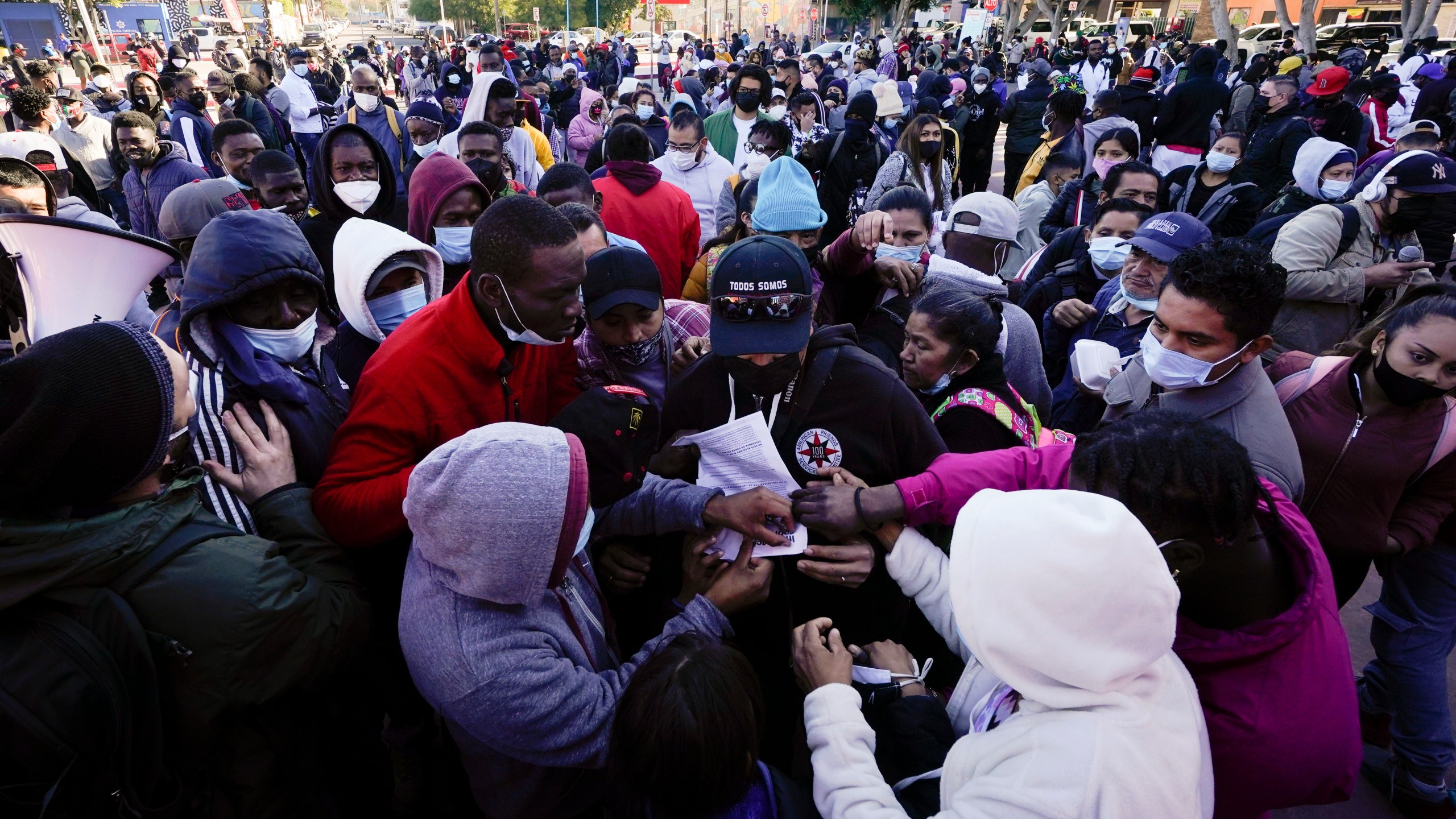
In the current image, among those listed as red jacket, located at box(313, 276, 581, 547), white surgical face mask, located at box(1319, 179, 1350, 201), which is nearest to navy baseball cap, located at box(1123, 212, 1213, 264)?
red jacket, located at box(313, 276, 581, 547)

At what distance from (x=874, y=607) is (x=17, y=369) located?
2157mm

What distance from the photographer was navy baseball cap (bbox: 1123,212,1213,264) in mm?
3156

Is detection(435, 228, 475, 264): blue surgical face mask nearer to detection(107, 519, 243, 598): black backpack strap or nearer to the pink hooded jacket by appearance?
detection(107, 519, 243, 598): black backpack strap

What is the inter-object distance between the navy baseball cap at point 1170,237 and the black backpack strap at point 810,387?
75.1 inches

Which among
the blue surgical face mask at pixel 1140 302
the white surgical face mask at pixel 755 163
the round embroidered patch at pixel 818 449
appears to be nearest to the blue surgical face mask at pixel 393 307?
the round embroidered patch at pixel 818 449

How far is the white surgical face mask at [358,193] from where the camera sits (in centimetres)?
396

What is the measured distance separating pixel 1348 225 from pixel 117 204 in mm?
10228

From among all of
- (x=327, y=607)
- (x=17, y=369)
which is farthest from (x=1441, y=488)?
(x=17, y=369)

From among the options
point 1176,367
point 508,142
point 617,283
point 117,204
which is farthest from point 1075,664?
point 117,204

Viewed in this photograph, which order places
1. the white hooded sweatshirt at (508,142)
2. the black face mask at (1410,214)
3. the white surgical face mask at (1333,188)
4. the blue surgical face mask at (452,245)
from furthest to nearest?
1. the white hooded sweatshirt at (508,142)
2. the white surgical face mask at (1333,188)
3. the black face mask at (1410,214)
4. the blue surgical face mask at (452,245)

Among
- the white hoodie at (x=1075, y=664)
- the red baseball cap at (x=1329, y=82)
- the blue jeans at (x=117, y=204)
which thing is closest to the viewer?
the white hoodie at (x=1075, y=664)

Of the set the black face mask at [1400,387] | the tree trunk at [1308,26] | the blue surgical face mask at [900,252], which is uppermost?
the tree trunk at [1308,26]

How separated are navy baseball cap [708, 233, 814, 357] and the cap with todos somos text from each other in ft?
6.98

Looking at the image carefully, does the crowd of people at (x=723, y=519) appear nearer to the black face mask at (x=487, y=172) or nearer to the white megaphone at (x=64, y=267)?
the white megaphone at (x=64, y=267)
